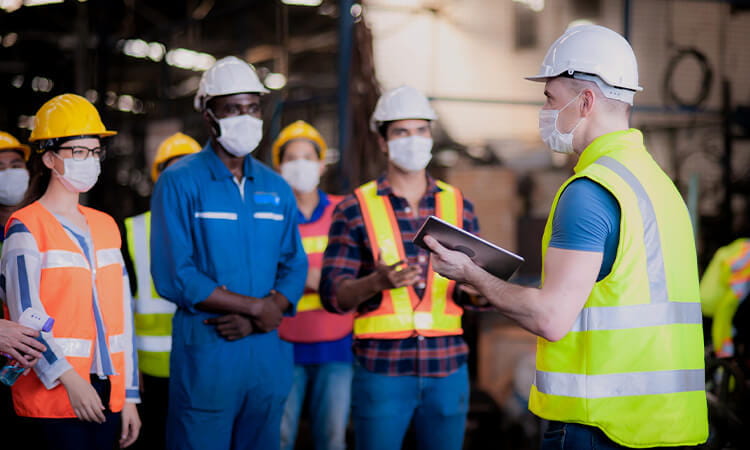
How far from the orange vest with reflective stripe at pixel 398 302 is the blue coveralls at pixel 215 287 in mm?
405

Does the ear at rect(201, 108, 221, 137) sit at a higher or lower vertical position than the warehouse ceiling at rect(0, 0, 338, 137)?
lower

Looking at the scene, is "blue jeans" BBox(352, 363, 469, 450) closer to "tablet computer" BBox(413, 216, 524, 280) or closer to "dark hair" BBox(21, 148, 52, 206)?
"tablet computer" BBox(413, 216, 524, 280)

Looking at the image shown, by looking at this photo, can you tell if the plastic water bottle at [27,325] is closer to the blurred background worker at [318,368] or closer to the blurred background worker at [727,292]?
the blurred background worker at [318,368]

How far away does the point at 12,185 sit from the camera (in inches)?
Result: 134

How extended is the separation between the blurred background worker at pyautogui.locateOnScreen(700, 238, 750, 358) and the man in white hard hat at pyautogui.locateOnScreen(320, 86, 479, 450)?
1994mm

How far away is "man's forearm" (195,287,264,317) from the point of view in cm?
297

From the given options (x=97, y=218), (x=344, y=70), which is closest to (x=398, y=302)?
(x=97, y=218)

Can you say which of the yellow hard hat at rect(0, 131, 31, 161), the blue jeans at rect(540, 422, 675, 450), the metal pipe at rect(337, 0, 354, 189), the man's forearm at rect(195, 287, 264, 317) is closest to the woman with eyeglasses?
the man's forearm at rect(195, 287, 264, 317)

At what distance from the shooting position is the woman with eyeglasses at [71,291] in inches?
100

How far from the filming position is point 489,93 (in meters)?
10.1

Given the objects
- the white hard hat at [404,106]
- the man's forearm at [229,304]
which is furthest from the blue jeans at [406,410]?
the white hard hat at [404,106]

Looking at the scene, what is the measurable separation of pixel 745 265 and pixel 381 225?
251cm

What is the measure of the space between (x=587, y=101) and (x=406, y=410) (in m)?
1.61

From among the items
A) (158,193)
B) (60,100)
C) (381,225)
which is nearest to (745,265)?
(381,225)
